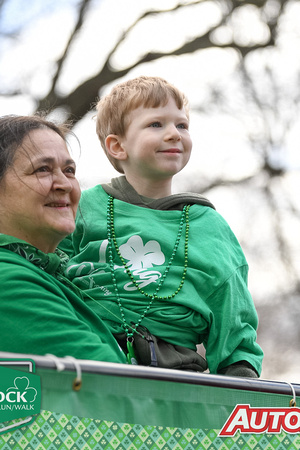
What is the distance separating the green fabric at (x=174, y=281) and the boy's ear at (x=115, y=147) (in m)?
0.22

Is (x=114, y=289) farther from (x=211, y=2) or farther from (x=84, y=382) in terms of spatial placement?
(x=211, y=2)

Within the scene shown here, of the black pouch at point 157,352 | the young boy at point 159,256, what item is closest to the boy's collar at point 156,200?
the young boy at point 159,256

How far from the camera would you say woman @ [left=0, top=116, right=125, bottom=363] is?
5.16 ft

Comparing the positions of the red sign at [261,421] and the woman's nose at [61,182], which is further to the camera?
the woman's nose at [61,182]

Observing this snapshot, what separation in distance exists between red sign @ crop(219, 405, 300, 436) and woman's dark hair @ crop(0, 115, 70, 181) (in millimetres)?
897

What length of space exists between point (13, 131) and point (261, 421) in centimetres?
104

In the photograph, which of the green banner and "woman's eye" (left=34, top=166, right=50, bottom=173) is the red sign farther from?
"woman's eye" (left=34, top=166, right=50, bottom=173)

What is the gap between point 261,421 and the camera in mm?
1572

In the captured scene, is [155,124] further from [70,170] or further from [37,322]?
[37,322]

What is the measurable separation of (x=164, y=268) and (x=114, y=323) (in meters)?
0.23

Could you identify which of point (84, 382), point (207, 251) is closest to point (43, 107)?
point (207, 251)

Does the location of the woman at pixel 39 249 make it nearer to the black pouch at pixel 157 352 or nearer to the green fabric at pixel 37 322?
the green fabric at pixel 37 322

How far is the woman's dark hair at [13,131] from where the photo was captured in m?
1.90

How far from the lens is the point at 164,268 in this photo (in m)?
2.16
